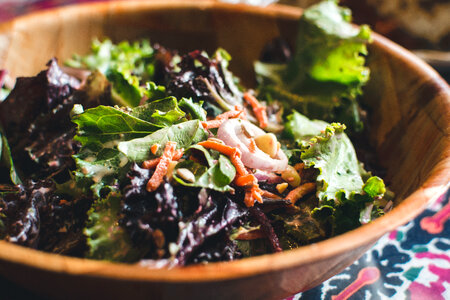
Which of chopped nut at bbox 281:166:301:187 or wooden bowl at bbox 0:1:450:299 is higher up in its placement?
wooden bowl at bbox 0:1:450:299

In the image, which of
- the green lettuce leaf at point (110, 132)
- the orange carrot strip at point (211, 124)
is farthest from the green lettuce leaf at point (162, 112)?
the orange carrot strip at point (211, 124)

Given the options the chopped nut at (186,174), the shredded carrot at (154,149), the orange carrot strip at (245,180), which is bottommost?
the orange carrot strip at (245,180)

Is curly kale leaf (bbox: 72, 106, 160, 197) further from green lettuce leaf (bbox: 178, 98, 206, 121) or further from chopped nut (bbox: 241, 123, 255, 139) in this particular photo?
chopped nut (bbox: 241, 123, 255, 139)

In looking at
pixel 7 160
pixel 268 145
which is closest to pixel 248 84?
pixel 268 145

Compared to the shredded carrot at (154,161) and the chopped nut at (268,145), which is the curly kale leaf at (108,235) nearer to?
the shredded carrot at (154,161)

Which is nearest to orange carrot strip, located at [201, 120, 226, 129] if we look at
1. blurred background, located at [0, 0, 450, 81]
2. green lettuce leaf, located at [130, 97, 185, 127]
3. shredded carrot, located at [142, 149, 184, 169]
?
green lettuce leaf, located at [130, 97, 185, 127]

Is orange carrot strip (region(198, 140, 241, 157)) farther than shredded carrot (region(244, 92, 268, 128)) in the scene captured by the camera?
No
